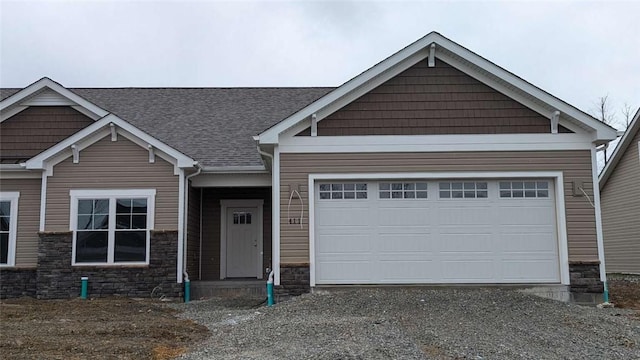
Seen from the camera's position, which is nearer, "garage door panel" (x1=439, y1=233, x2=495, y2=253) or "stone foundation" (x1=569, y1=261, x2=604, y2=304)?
"stone foundation" (x1=569, y1=261, x2=604, y2=304)

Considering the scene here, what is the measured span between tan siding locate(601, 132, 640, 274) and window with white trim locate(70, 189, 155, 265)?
13.8 m

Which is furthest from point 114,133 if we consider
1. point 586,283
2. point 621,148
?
point 621,148

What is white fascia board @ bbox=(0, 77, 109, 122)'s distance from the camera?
41.8ft

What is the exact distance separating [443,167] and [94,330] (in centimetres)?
670

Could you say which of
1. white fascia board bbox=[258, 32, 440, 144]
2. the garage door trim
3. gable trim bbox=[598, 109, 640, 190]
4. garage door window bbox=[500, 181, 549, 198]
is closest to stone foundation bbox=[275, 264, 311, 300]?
the garage door trim

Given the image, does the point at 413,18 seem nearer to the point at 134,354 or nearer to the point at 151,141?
the point at 151,141

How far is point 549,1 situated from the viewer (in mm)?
13320

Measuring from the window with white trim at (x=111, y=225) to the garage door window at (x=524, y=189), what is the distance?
7254 mm

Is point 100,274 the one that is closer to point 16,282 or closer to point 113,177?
point 113,177

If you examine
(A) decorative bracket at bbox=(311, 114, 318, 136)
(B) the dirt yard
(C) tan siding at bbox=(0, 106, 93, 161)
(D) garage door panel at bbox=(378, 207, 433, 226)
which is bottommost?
(B) the dirt yard

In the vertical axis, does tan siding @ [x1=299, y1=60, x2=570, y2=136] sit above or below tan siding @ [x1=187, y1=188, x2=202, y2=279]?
above

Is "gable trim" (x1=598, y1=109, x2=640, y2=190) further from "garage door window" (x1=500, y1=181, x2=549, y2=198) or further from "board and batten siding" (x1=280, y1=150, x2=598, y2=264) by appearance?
"garage door window" (x1=500, y1=181, x2=549, y2=198)

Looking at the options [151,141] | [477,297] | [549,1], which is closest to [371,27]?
→ [549,1]

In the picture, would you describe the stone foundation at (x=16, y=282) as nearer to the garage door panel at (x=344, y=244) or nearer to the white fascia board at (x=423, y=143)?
the white fascia board at (x=423, y=143)
